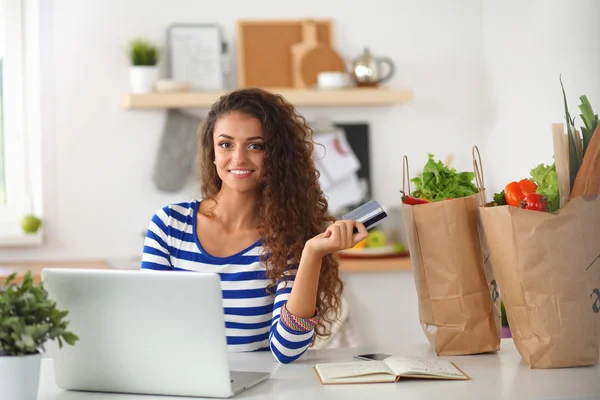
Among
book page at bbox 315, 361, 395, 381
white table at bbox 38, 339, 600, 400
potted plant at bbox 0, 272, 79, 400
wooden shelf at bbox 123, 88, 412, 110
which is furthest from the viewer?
wooden shelf at bbox 123, 88, 412, 110

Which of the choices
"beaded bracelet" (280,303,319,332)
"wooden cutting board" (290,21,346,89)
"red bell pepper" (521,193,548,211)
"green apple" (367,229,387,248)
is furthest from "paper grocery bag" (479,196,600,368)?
"wooden cutting board" (290,21,346,89)

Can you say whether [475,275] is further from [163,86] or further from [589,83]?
[163,86]

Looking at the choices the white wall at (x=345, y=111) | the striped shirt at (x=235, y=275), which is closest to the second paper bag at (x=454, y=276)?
the striped shirt at (x=235, y=275)

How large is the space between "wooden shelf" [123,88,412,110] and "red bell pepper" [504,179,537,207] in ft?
7.14

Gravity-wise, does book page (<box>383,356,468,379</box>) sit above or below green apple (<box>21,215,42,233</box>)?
below

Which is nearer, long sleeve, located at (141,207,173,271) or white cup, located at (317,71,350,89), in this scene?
long sleeve, located at (141,207,173,271)

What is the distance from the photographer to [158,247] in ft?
6.26

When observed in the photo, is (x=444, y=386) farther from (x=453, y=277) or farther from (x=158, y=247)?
(x=158, y=247)

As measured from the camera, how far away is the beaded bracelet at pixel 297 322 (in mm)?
1646

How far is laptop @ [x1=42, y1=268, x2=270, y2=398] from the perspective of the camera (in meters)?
1.29

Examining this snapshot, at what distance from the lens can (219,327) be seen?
4.26 feet

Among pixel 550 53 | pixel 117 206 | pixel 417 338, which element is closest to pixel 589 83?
pixel 550 53

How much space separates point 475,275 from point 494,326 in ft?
0.39

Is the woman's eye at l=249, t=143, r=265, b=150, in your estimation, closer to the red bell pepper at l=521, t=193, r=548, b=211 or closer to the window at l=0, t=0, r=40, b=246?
the red bell pepper at l=521, t=193, r=548, b=211
